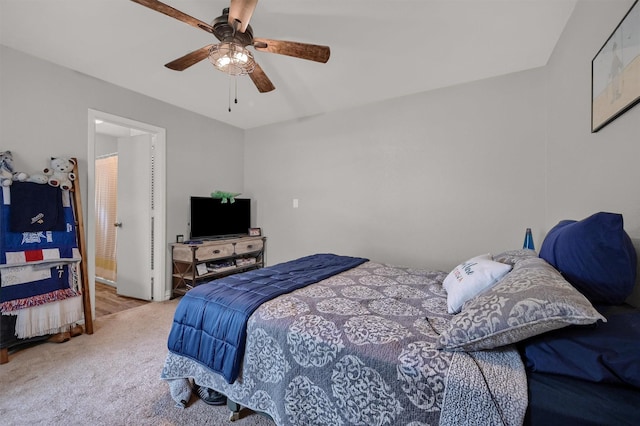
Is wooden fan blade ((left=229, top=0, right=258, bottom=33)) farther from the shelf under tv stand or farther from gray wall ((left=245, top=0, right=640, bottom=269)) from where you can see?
the shelf under tv stand

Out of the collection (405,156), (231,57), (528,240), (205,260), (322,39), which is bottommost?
(205,260)

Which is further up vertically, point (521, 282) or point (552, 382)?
point (521, 282)

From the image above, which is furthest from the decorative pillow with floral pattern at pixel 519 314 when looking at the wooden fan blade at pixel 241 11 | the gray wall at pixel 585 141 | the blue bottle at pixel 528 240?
the wooden fan blade at pixel 241 11

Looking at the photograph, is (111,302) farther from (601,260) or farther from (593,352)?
(601,260)

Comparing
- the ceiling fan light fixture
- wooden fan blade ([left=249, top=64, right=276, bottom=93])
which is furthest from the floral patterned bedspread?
wooden fan blade ([left=249, top=64, right=276, bottom=93])

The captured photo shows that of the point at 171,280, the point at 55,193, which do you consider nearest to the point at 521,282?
the point at 55,193

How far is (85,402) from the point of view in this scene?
1660mm

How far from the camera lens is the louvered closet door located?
3.45 metres

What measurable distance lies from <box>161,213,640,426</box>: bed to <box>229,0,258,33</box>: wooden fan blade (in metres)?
1.57

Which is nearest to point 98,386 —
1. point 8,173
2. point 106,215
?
point 8,173

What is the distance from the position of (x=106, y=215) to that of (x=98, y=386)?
318 cm

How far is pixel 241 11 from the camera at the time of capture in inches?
58.1

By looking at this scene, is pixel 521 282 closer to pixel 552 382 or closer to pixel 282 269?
pixel 552 382

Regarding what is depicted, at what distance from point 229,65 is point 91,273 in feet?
8.39
